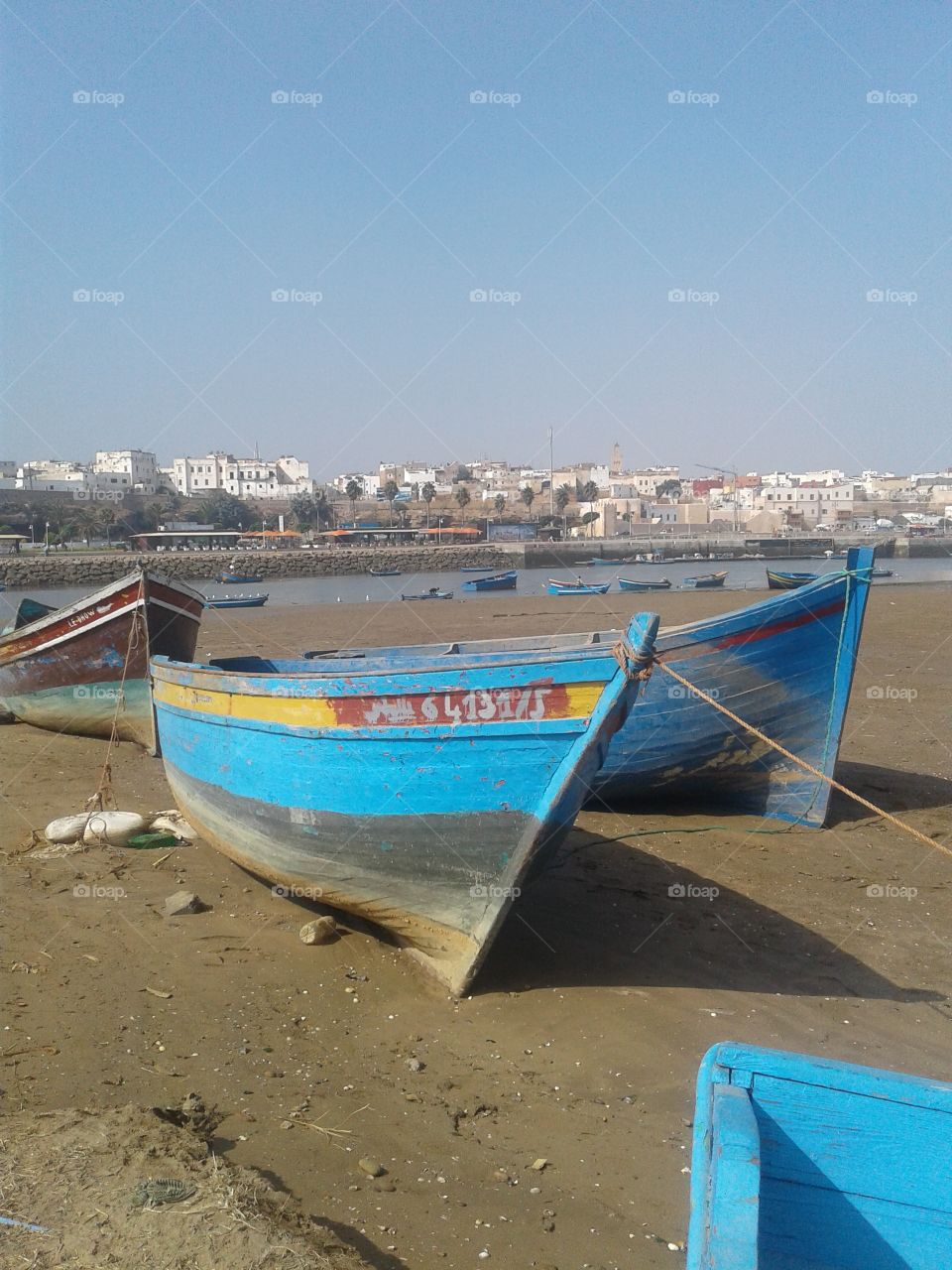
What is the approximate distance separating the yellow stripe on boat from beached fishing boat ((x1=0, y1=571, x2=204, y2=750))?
558cm

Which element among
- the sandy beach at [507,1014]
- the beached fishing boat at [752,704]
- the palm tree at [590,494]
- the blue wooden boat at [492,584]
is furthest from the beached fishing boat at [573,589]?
the palm tree at [590,494]

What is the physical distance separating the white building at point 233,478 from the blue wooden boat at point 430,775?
402ft

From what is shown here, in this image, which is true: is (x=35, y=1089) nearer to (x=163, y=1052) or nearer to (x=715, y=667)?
(x=163, y=1052)

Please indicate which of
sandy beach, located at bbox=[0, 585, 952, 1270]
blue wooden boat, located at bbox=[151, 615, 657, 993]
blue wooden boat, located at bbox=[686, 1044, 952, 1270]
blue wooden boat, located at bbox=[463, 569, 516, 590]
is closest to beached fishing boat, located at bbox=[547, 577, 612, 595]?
blue wooden boat, located at bbox=[463, 569, 516, 590]

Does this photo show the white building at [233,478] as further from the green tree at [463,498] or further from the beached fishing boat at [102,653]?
the beached fishing boat at [102,653]

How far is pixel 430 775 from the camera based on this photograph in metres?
5.43

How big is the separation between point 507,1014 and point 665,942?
1.41 m

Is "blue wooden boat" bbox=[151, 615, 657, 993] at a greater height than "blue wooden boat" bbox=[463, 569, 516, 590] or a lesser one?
greater

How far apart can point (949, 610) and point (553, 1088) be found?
83.2 ft

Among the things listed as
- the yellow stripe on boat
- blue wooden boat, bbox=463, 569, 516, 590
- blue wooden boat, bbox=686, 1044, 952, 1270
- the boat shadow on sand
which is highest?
the yellow stripe on boat

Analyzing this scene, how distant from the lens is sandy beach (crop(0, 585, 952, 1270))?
3.76 meters

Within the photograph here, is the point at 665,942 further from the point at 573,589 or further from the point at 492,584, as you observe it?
the point at 492,584

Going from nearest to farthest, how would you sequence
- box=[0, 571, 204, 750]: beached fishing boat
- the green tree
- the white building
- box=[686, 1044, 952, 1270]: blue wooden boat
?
box=[686, 1044, 952, 1270]: blue wooden boat
box=[0, 571, 204, 750]: beached fishing boat
the green tree
the white building

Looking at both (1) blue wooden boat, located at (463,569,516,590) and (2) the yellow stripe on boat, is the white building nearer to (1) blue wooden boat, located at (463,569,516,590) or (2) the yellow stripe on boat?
(1) blue wooden boat, located at (463,569,516,590)
